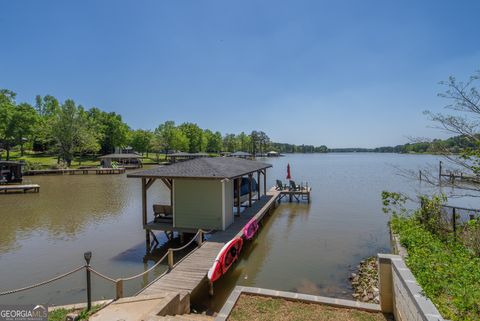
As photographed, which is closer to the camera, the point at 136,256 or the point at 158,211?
the point at 136,256

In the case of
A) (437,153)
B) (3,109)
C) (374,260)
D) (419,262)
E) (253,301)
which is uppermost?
(3,109)

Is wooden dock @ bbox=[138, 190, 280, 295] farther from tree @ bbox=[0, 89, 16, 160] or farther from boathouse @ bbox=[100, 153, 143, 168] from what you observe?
tree @ bbox=[0, 89, 16, 160]

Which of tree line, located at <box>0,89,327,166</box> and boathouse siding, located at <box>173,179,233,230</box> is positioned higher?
tree line, located at <box>0,89,327,166</box>

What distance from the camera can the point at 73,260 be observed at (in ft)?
35.5

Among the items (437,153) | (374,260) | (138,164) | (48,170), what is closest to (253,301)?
(437,153)

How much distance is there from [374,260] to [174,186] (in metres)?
8.05

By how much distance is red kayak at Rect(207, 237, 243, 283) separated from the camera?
7.96 meters

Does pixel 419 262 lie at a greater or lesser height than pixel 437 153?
lesser

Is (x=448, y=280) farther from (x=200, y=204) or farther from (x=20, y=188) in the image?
(x=20, y=188)

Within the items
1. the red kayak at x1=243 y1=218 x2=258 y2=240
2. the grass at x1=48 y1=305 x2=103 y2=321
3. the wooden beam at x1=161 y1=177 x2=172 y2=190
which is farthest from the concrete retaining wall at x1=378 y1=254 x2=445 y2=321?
the wooden beam at x1=161 y1=177 x2=172 y2=190

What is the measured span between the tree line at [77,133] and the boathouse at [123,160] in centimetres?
548

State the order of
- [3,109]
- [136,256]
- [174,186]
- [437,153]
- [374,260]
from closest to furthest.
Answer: [437,153] → [374,260] → [136,256] → [174,186] → [3,109]

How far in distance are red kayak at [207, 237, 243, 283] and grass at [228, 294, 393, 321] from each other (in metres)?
1.74

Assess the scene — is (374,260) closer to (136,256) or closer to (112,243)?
(136,256)
